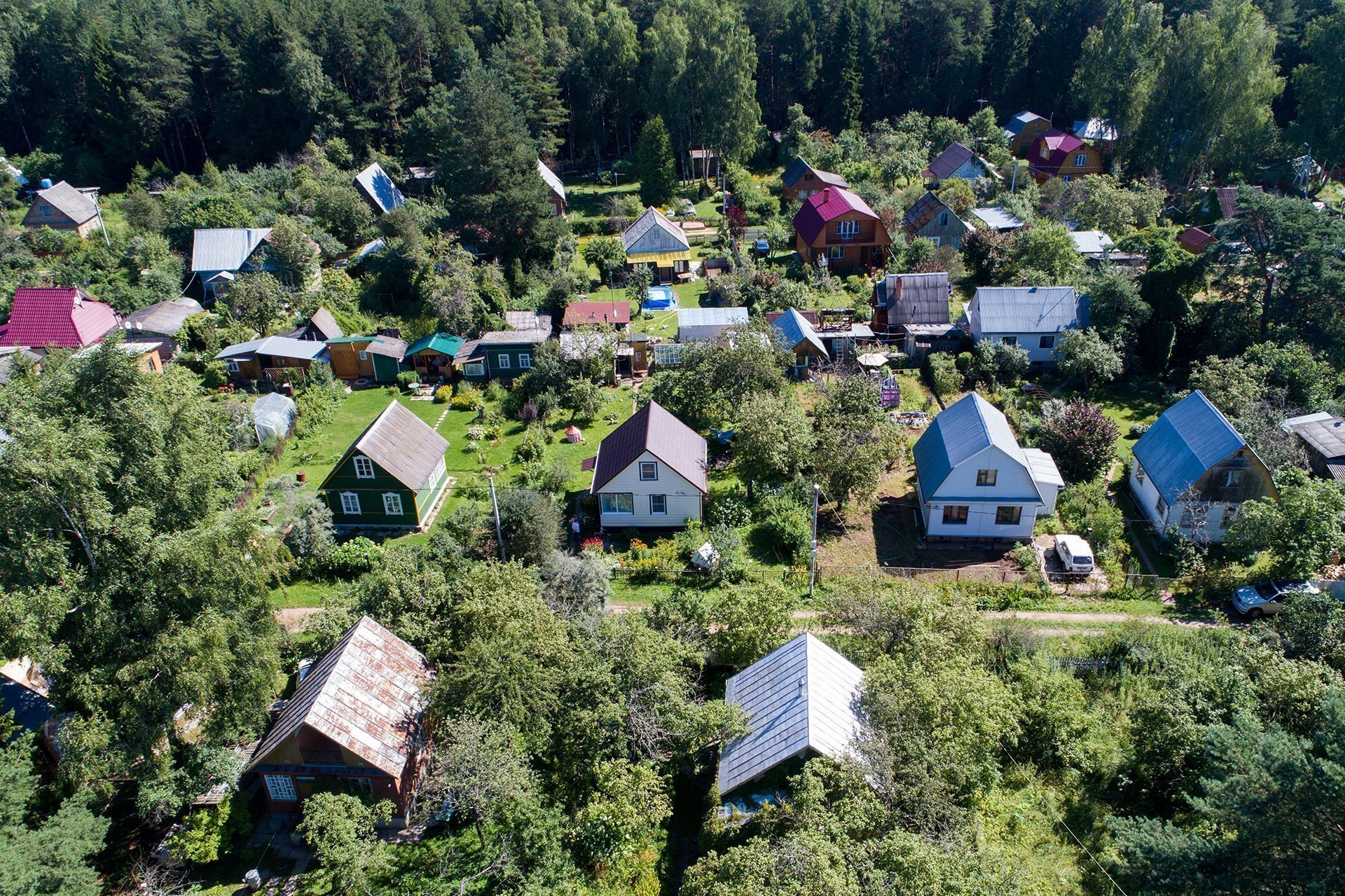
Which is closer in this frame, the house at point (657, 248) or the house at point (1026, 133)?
the house at point (657, 248)

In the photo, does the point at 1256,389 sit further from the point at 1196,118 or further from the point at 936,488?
the point at 1196,118

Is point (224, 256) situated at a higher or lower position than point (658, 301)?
higher

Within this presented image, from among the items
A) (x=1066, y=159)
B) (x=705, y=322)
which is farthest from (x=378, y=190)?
(x=1066, y=159)

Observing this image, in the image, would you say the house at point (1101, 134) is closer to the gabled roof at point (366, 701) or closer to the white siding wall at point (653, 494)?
the white siding wall at point (653, 494)

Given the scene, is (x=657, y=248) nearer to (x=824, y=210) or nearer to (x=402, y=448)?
(x=824, y=210)

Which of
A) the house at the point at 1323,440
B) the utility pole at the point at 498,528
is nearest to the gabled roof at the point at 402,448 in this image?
the utility pole at the point at 498,528

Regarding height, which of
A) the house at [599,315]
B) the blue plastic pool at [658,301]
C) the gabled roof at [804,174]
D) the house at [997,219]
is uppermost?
the house at [997,219]

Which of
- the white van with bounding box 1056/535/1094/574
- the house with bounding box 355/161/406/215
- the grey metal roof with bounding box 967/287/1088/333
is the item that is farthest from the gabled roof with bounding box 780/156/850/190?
the white van with bounding box 1056/535/1094/574
